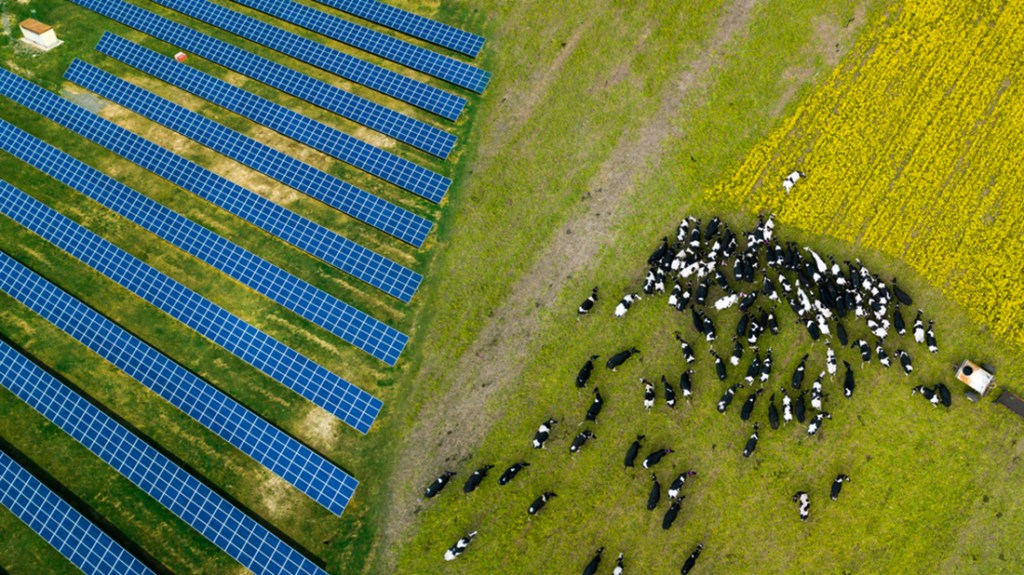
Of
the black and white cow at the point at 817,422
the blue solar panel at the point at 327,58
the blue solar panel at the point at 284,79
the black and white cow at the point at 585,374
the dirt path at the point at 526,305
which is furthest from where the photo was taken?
the blue solar panel at the point at 327,58

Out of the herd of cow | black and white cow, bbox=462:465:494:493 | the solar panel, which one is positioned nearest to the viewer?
black and white cow, bbox=462:465:494:493

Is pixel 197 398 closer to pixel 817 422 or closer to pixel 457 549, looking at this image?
pixel 457 549

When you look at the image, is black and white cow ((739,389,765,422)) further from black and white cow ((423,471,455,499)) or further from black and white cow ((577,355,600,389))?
black and white cow ((423,471,455,499))

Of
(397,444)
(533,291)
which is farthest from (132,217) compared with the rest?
(533,291)

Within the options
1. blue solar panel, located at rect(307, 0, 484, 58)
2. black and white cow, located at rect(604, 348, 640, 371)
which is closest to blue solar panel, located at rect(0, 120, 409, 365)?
black and white cow, located at rect(604, 348, 640, 371)

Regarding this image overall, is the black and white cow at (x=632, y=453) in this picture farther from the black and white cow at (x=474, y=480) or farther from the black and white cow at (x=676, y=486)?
the black and white cow at (x=474, y=480)

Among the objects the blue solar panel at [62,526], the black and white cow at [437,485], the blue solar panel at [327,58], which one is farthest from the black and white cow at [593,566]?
the blue solar panel at [327,58]

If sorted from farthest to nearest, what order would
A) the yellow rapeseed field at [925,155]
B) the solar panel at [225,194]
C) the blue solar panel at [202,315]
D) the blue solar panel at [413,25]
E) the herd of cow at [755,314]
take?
the blue solar panel at [413,25] → the solar panel at [225,194] → the yellow rapeseed field at [925,155] → the blue solar panel at [202,315] → the herd of cow at [755,314]
